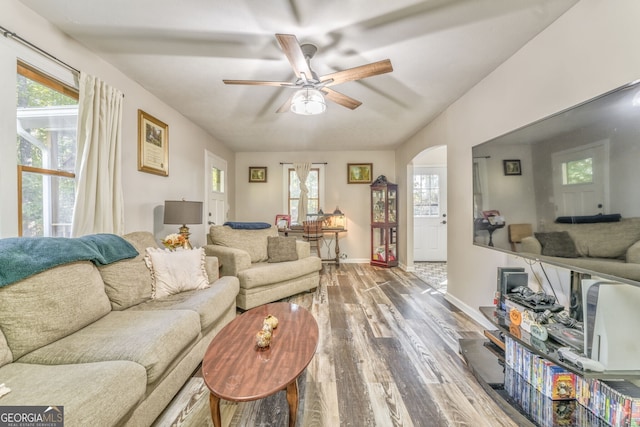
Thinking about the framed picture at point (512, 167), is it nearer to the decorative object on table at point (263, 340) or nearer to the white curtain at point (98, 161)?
the decorative object on table at point (263, 340)

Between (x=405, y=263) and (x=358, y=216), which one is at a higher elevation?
(x=358, y=216)

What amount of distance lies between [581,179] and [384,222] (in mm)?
3534

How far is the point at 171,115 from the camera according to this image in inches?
118

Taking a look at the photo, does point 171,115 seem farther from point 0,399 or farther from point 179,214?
point 0,399

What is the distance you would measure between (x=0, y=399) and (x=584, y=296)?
2.42 m

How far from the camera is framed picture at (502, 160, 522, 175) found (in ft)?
5.16

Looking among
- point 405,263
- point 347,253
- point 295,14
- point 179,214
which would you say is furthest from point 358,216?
point 295,14

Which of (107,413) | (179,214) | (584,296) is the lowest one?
(107,413)

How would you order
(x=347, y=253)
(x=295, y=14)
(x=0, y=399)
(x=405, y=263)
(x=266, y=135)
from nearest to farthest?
(x=0, y=399) < (x=295, y=14) < (x=266, y=135) < (x=405, y=263) < (x=347, y=253)

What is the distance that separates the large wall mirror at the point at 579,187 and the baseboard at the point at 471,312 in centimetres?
103

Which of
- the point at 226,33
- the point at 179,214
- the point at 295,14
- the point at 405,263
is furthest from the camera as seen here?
the point at 405,263

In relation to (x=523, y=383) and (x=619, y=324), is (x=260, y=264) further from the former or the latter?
(x=619, y=324)

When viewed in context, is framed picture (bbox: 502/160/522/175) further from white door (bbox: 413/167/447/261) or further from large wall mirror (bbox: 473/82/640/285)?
white door (bbox: 413/167/447/261)

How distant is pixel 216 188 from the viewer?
4379mm
